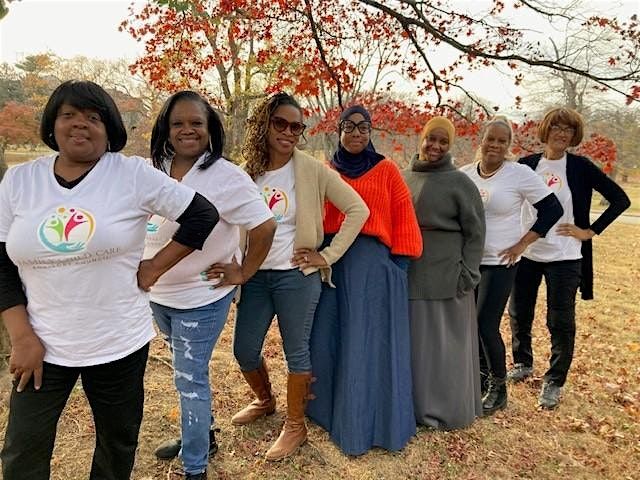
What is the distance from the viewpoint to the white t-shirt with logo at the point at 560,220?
3.45m

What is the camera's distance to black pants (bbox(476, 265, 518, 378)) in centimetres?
327

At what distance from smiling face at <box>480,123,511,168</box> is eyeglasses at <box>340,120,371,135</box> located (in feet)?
3.17

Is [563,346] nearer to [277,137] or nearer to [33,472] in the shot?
[277,137]

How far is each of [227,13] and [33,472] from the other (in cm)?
571

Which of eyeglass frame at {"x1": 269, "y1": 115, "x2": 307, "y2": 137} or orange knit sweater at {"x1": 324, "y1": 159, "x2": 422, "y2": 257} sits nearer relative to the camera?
eyeglass frame at {"x1": 269, "y1": 115, "x2": 307, "y2": 137}

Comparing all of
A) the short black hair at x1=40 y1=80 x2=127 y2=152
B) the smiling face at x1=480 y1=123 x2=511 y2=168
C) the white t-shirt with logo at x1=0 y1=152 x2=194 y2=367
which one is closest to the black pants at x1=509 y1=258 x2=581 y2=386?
the smiling face at x1=480 y1=123 x2=511 y2=168

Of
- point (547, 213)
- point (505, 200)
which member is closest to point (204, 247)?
point (505, 200)

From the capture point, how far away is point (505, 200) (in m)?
3.20

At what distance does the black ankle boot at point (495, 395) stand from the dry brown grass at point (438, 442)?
0.07m

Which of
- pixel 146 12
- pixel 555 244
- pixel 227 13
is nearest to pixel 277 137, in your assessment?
pixel 555 244

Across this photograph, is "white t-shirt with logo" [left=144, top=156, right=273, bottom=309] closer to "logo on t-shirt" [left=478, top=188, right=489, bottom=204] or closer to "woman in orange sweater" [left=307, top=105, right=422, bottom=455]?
"woman in orange sweater" [left=307, top=105, right=422, bottom=455]

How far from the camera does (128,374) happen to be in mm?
1883

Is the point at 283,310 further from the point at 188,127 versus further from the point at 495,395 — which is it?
the point at 495,395

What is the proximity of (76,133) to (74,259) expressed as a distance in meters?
0.46
